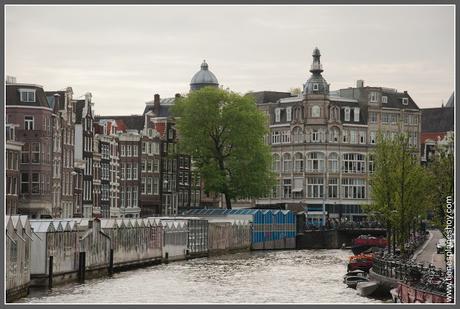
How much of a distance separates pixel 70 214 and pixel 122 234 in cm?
2663

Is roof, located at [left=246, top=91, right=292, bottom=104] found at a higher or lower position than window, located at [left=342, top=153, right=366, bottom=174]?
higher

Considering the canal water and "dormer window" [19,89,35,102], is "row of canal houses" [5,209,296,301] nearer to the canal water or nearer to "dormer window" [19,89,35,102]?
the canal water

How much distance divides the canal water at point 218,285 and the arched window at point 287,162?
51953mm

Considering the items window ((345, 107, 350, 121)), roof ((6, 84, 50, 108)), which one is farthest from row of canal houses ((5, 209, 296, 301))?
window ((345, 107, 350, 121))

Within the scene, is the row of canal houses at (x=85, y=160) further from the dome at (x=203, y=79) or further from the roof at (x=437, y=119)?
the roof at (x=437, y=119)

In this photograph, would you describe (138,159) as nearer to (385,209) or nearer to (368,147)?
(368,147)

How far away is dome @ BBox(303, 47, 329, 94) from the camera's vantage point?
12625cm

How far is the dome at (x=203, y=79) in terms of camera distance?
144 m

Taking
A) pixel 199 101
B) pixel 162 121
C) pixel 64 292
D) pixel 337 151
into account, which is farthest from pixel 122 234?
pixel 337 151

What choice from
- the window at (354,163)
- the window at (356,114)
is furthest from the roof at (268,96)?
the window at (354,163)

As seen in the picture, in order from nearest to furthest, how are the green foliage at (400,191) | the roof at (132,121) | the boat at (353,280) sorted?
the boat at (353,280)
the green foliage at (400,191)
the roof at (132,121)

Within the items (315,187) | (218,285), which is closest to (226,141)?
(315,187)

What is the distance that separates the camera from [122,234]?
66.8 metres

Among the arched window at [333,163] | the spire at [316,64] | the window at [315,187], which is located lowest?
the window at [315,187]
